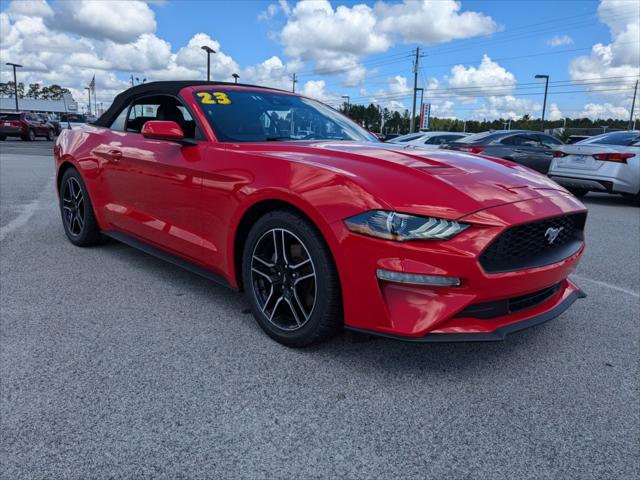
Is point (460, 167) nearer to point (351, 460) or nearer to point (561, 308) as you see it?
point (561, 308)

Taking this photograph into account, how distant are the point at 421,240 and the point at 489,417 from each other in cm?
81

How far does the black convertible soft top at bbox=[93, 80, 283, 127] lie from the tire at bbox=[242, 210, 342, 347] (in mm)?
1473

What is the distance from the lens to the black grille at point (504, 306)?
2307mm

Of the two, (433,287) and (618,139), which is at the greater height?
(618,139)

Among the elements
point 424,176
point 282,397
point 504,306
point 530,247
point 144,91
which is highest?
point 144,91

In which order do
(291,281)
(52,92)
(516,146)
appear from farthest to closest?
(52,92) < (516,146) < (291,281)

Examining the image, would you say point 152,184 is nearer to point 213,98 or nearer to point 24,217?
point 213,98

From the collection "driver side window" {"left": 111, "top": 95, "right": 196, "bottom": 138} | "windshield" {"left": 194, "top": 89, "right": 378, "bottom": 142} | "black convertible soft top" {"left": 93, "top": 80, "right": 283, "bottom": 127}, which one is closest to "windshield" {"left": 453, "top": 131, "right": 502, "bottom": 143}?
"windshield" {"left": 194, "top": 89, "right": 378, "bottom": 142}

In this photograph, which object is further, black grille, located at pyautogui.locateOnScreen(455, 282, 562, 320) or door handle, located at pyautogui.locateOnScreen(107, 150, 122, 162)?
door handle, located at pyautogui.locateOnScreen(107, 150, 122, 162)

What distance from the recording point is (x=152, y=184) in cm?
361

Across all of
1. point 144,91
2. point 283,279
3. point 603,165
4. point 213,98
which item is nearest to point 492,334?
point 283,279

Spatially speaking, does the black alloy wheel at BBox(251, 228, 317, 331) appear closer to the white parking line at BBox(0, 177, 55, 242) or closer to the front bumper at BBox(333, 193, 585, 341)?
the front bumper at BBox(333, 193, 585, 341)

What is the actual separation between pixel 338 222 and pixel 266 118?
1449 millimetres

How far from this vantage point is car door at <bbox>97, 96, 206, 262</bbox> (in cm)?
325
